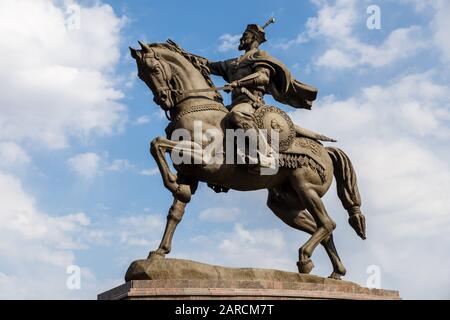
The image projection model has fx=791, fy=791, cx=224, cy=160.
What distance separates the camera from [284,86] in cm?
1266

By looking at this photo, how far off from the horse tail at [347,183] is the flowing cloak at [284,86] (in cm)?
92

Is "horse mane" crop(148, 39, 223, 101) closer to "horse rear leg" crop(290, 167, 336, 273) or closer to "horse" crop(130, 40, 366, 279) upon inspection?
"horse" crop(130, 40, 366, 279)

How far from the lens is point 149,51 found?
11.7 m

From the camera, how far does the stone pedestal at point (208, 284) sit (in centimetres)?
997

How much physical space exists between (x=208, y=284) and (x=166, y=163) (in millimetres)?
1907

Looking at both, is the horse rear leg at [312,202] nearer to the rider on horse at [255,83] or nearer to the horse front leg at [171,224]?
the rider on horse at [255,83]

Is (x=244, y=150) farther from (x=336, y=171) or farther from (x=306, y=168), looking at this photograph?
(x=336, y=171)


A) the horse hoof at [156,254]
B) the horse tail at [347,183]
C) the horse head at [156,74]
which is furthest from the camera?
the horse tail at [347,183]

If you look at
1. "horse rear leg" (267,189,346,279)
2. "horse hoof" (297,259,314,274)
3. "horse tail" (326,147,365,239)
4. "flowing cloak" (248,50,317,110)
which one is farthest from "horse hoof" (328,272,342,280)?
"flowing cloak" (248,50,317,110)

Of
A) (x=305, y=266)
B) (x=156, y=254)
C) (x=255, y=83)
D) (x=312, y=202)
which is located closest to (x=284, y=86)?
(x=255, y=83)

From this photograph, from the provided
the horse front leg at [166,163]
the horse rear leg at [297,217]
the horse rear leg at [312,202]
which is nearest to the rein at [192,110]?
the horse front leg at [166,163]

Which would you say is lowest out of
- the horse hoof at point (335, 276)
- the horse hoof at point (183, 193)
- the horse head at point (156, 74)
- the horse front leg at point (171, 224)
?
the horse hoof at point (335, 276)

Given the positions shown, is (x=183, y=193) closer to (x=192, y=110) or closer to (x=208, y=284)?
(x=192, y=110)
